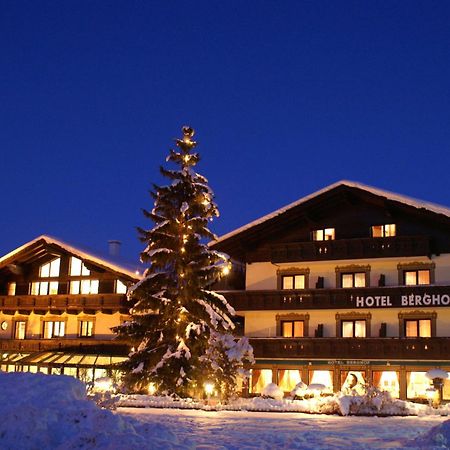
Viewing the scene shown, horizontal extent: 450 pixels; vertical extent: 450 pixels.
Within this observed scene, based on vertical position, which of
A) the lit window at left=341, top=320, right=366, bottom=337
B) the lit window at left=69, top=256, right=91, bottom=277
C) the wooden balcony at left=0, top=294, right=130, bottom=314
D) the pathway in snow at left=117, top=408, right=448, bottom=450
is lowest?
the pathway in snow at left=117, top=408, right=448, bottom=450

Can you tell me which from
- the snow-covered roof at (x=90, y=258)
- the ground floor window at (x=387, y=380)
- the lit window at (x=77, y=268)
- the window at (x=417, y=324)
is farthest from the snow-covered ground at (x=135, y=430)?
the lit window at (x=77, y=268)

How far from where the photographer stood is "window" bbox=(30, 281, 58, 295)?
49.0 meters

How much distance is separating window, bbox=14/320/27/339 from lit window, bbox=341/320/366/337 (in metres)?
21.2

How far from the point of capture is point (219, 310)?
3516 cm

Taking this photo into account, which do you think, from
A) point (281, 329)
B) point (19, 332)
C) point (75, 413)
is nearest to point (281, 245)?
point (281, 329)

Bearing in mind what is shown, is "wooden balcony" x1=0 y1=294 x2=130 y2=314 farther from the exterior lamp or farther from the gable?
the exterior lamp

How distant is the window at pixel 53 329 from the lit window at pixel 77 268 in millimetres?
3102

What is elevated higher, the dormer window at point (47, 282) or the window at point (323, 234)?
the window at point (323, 234)

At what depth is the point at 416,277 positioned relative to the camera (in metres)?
38.8

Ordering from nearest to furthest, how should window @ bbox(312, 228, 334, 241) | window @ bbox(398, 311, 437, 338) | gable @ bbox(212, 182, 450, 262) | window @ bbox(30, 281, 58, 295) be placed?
1. window @ bbox(398, 311, 437, 338)
2. gable @ bbox(212, 182, 450, 262)
3. window @ bbox(312, 228, 334, 241)
4. window @ bbox(30, 281, 58, 295)

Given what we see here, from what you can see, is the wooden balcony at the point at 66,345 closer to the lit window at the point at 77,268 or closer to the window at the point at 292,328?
the lit window at the point at 77,268

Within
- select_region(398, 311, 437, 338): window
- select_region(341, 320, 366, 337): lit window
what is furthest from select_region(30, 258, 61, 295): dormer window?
select_region(398, 311, 437, 338): window

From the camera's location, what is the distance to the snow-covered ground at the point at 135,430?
1507 cm

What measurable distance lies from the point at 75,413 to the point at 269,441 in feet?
15.7
